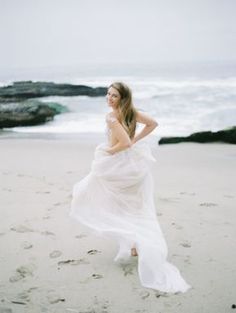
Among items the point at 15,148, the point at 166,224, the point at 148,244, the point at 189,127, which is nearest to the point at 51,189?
the point at 166,224

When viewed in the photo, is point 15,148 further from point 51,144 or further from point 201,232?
point 201,232

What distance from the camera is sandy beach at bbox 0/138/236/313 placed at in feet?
9.54

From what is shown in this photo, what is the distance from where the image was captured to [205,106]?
62.0ft

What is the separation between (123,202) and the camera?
3.49 metres

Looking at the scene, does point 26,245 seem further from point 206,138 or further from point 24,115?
point 24,115

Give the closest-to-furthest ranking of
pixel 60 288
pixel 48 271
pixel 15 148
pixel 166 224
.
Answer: pixel 60 288 < pixel 48 271 < pixel 166 224 < pixel 15 148

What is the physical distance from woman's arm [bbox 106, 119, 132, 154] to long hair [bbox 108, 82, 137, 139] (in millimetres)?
117

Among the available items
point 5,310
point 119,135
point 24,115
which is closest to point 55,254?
point 5,310

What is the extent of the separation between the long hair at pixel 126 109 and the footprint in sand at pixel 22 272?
1.46m

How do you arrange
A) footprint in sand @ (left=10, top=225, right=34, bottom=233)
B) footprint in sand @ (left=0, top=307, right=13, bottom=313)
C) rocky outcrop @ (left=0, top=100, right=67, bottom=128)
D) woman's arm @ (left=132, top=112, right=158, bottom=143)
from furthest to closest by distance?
rocky outcrop @ (left=0, top=100, right=67, bottom=128) < footprint in sand @ (left=10, top=225, right=34, bottom=233) < woman's arm @ (left=132, top=112, right=158, bottom=143) < footprint in sand @ (left=0, top=307, right=13, bottom=313)

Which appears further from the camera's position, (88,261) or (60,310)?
(88,261)

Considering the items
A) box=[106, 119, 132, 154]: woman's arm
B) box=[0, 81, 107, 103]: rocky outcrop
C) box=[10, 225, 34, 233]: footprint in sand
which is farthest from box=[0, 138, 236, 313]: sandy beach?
box=[0, 81, 107, 103]: rocky outcrop

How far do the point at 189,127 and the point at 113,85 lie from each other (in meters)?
10.5

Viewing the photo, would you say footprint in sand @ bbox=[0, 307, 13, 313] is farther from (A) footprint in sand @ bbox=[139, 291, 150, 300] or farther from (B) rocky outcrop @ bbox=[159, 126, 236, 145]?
(B) rocky outcrop @ bbox=[159, 126, 236, 145]
